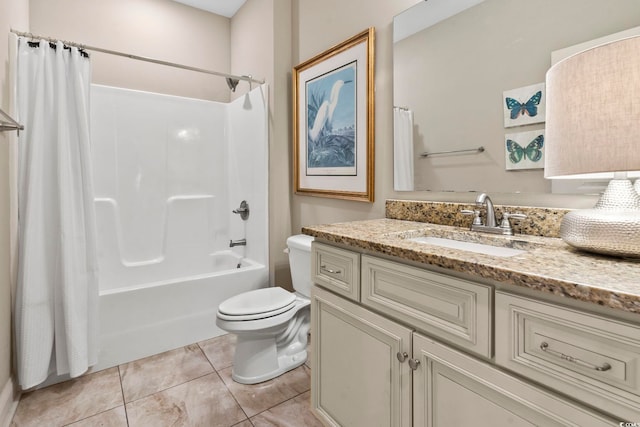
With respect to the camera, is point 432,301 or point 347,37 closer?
point 432,301

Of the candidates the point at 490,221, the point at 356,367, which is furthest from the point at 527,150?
the point at 356,367

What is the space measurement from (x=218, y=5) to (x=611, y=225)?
326 cm

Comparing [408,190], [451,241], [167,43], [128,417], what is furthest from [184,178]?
[451,241]

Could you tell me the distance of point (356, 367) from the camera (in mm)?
1179

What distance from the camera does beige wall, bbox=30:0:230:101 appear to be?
8.16 feet

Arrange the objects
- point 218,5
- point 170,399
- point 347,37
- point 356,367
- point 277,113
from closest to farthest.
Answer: point 356,367, point 170,399, point 347,37, point 277,113, point 218,5

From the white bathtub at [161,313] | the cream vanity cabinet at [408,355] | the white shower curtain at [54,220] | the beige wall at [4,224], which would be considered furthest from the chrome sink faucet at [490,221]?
the beige wall at [4,224]

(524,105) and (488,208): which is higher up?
(524,105)

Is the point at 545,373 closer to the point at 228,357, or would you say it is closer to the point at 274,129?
the point at 228,357

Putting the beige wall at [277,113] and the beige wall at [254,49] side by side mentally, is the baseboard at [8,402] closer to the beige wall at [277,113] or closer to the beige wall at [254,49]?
the beige wall at [254,49]

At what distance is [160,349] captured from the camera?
82.0 inches

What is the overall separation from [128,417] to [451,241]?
64.0 inches

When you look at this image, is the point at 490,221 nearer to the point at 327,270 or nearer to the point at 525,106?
the point at 525,106

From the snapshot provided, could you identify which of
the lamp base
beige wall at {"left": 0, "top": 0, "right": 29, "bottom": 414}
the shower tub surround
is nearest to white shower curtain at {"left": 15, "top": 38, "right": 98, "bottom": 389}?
beige wall at {"left": 0, "top": 0, "right": 29, "bottom": 414}
